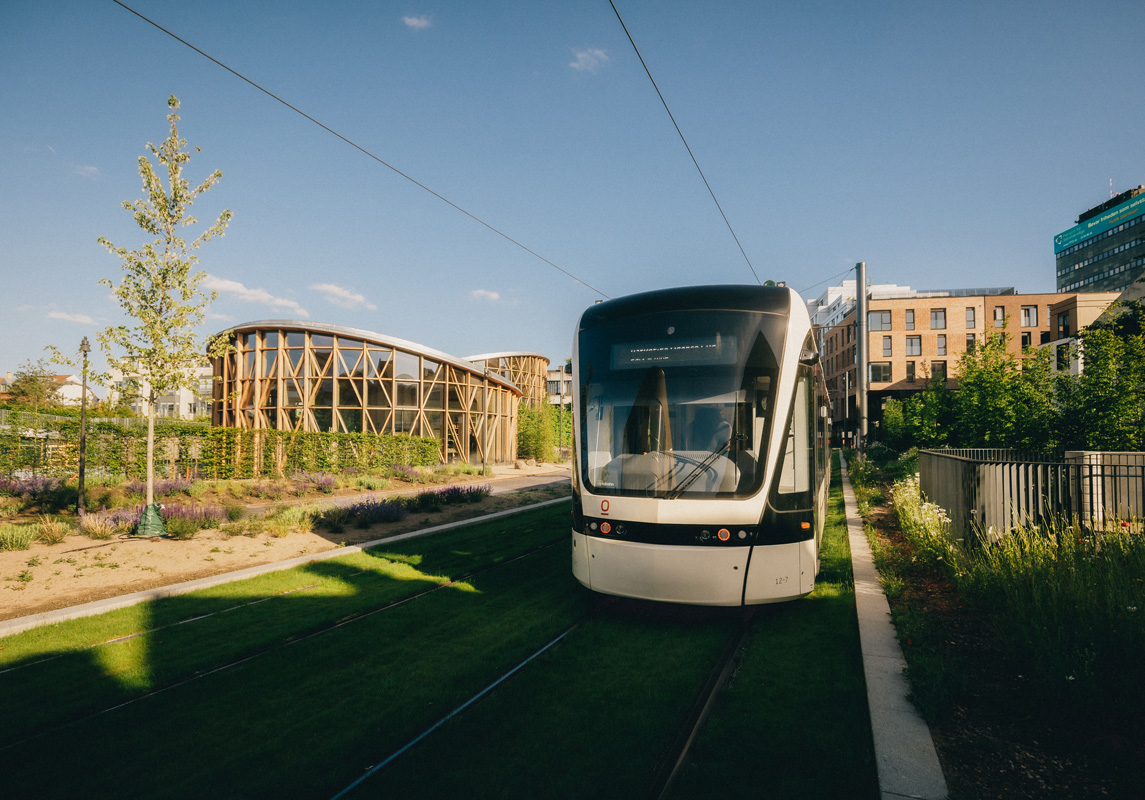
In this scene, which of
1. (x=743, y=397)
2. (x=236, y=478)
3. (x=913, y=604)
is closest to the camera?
(x=743, y=397)

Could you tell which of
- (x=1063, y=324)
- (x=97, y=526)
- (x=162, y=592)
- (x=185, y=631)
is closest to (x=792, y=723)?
(x=185, y=631)

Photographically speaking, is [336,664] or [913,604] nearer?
[336,664]

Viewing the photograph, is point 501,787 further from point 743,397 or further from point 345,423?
point 345,423

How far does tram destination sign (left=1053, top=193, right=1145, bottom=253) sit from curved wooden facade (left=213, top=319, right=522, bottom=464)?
101847 mm

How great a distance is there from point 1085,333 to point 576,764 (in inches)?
514

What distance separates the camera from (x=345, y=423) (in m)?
34.4

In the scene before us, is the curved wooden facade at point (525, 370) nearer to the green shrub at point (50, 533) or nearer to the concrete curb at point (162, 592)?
the green shrub at point (50, 533)

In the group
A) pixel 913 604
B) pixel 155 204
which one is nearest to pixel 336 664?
pixel 913 604

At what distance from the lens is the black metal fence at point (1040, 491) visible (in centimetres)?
829

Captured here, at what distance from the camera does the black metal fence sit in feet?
27.2

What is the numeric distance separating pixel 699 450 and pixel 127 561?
8858mm

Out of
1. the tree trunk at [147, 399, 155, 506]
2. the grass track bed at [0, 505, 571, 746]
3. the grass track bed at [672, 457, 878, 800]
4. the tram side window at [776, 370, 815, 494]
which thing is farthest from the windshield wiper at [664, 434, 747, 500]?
the tree trunk at [147, 399, 155, 506]

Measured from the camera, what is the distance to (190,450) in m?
21.3

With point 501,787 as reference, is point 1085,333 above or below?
above
